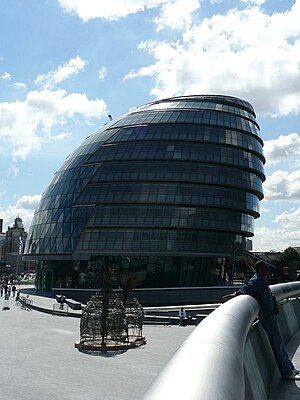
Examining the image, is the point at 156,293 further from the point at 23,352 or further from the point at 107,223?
the point at 23,352

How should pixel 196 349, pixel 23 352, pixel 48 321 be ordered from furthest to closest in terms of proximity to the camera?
pixel 48 321, pixel 23 352, pixel 196 349

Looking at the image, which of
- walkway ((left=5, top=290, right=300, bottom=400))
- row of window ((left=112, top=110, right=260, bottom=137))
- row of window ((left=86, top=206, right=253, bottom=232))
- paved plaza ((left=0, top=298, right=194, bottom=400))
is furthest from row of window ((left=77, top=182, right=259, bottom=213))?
walkway ((left=5, top=290, right=300, bottom=400))

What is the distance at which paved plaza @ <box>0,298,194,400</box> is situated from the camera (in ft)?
42.9

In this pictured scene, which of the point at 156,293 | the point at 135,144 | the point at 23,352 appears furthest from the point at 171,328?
the point at 135,144

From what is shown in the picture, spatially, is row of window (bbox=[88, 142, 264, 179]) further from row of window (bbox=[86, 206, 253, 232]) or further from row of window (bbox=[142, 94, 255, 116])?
row of window (bbox=[142, 94, 255, 116])

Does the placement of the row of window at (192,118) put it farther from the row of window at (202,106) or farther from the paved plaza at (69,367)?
the paved plaza at (69,367)

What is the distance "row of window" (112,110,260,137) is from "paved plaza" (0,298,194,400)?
4682 centimetres

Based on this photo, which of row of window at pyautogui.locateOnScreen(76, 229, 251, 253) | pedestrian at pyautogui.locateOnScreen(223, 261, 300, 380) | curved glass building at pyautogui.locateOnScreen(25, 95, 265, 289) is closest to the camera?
pedestrian at pyautogui.locateOnScreen(223, 261, 300, 380)

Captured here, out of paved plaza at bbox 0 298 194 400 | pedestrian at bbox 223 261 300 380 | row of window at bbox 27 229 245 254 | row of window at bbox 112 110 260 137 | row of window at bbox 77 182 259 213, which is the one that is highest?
row of window at bbox 112 110 260 137

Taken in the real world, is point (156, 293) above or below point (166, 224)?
below

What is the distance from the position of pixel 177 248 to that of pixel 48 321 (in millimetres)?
34538

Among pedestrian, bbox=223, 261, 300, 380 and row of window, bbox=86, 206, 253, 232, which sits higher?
row of window, bbox=86, 206, 253, 232

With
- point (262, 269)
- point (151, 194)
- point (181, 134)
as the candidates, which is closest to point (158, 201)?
point (151, 194)

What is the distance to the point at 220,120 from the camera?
73.1 metres
